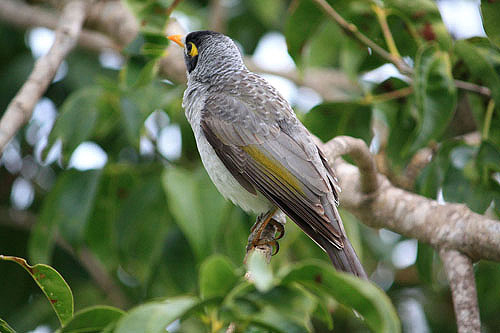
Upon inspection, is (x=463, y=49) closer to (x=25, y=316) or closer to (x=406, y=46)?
(x=406, y=46)

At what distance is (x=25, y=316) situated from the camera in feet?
15.4

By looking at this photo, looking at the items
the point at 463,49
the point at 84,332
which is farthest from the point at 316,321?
the point at 84,332

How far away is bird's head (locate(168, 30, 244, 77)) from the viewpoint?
428 centimetres

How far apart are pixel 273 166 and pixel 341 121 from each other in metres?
0.72

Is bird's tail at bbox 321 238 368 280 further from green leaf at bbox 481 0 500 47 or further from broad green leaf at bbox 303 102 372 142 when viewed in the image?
green leaf at bbox 481 0 500 47

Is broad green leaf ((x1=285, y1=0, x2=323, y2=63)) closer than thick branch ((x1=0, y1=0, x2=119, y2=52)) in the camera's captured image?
Yes

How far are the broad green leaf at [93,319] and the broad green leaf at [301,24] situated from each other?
Answer: 248 cm

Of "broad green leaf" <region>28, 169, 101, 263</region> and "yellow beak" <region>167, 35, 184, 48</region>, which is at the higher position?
"yellow beak" <region>167, 35, 184, 48</region>

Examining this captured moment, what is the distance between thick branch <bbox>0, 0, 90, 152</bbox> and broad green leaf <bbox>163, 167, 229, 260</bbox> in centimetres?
89

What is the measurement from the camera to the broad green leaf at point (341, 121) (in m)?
3.93

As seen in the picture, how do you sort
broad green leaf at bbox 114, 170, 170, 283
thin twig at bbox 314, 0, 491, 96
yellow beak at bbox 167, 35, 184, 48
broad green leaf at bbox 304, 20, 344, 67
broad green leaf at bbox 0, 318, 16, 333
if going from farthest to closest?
1. broad green leaf at bbox 304, 20, 344, 67
2. yellow beak at bbox 167, 35, 184, 48
3. broad green leaf at bbox 114, 170, 170, 283
4. thin twig at bbox 314, 0, 491, 96
5. broad green leaf at bbox 0, 318, 16, 333

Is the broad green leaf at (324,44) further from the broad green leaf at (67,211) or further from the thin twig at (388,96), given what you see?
the broad green leaf at (67,211)

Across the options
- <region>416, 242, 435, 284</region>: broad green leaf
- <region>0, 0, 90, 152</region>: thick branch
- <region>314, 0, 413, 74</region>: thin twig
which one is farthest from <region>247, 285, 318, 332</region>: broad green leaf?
<region>314, 0, 413, 74</region>: thin twig

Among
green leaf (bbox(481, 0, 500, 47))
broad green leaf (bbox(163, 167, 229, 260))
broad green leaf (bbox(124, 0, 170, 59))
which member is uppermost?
green leaf (bbox(481, 0, 500, 47))
